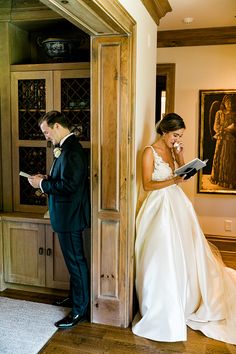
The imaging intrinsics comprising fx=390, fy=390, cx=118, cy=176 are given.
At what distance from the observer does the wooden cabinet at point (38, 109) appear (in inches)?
134

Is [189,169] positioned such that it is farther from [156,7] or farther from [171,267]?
[156,7]

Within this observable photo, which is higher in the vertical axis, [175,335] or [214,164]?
[214,164]

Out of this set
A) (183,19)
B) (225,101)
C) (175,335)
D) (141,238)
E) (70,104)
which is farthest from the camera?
(225,101)

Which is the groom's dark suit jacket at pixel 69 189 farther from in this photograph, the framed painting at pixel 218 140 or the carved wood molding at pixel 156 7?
the framed painting at pixel 218 140

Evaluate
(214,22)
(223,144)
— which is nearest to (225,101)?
(223,144)

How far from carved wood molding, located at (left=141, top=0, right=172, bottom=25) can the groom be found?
1157 millimetres

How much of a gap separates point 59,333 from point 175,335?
2.71 ft

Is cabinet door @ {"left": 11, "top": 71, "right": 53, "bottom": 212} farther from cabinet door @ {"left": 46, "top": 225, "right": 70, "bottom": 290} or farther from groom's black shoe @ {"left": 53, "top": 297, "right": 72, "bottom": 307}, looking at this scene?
groom's black shoe @ {"left": 53, "top": 297, "right": 72, "bottom": 307}

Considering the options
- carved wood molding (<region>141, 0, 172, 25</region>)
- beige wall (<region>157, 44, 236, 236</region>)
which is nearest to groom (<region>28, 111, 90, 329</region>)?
carved wood molding (<region>141, 0, 172, 25</region>)

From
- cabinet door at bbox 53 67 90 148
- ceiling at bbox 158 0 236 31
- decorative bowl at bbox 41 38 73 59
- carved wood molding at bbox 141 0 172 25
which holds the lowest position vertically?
cabinet door at bbox 53 67 90 148

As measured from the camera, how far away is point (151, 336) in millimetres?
2711

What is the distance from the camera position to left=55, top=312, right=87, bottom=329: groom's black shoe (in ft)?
9.42

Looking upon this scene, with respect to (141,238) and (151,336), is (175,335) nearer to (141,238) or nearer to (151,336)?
(151,336)

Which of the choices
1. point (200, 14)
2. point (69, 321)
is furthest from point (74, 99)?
point (69, 321)
